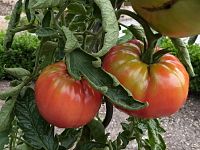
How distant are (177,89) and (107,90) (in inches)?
5.6

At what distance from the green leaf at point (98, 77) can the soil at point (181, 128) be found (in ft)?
9.17

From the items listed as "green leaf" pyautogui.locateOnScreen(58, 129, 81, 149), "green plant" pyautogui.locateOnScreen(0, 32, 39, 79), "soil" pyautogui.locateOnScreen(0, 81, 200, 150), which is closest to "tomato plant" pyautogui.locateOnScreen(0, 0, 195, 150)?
"green leaf" pyautogui.locateOnScreen(58, 129, 81, 149)

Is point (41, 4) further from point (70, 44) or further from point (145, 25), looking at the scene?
point (145, 25)

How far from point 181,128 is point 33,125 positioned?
3.16 metres

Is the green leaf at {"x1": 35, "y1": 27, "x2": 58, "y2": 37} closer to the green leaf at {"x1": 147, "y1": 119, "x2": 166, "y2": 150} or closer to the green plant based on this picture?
the green leaf at {"x1": 147, "y1": 119, "x2": 166, "y2": 150}

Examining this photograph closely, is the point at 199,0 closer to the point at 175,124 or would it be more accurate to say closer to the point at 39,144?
the point at 39,144

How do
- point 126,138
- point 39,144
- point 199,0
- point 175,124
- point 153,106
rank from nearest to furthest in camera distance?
point 199,0, point 153,106, point 39,144, point 126,138, point 175,124

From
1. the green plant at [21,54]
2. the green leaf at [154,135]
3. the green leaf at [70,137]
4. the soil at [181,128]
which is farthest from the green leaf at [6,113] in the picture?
the green plant at [21,54]

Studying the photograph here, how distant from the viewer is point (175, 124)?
4035 mm

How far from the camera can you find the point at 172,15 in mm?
668

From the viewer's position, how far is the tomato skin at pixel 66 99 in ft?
2.55

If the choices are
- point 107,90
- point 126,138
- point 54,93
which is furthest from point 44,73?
point 126,138

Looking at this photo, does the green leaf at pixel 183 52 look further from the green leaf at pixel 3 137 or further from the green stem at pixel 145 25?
the green leaf at pixel 3 137

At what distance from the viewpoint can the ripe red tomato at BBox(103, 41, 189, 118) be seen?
77 centimetres
